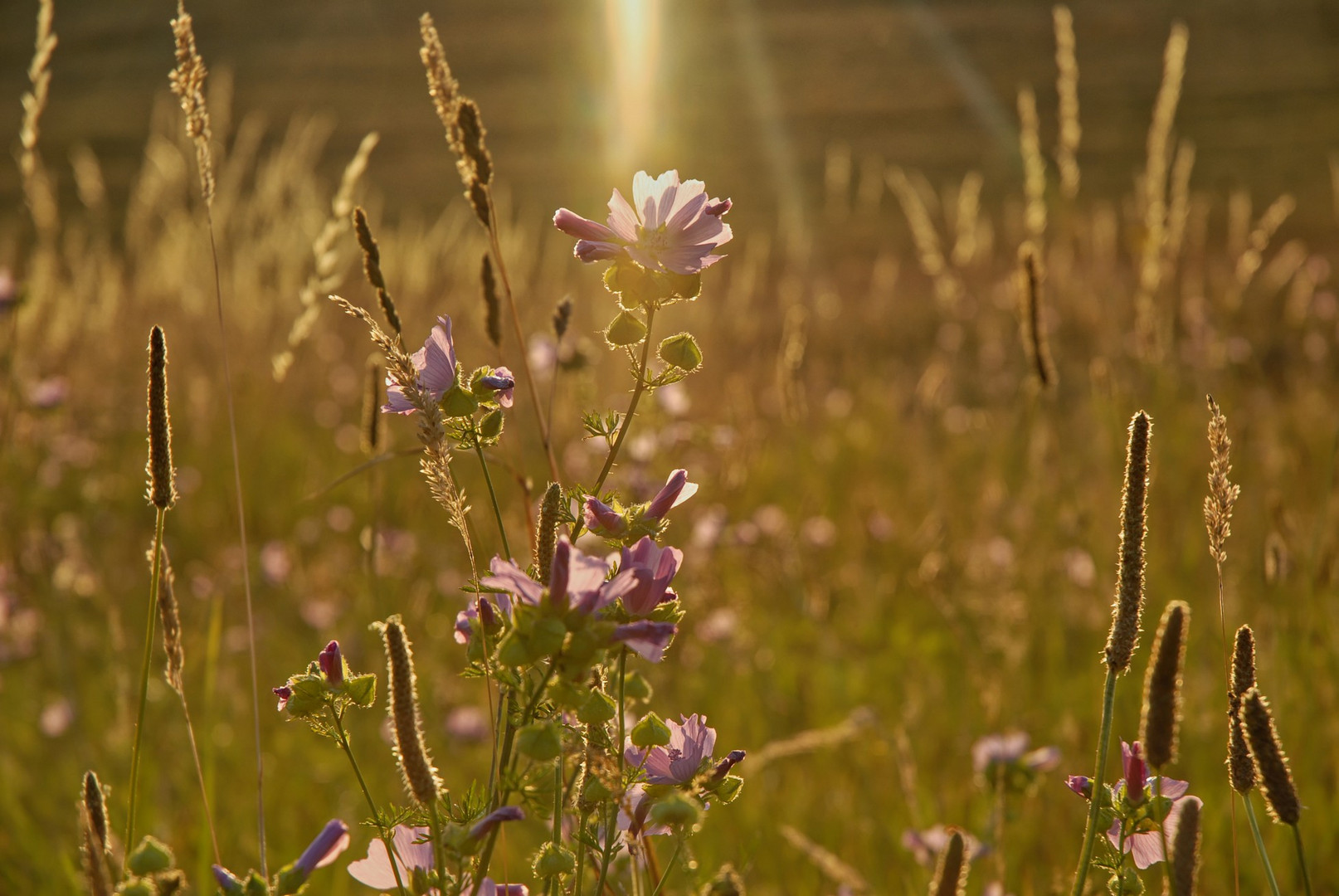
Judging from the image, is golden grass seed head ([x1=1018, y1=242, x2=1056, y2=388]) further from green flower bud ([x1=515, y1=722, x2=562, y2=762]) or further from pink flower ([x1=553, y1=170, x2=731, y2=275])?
green flower bud ([x1=515, y1=722, x2=562, y2=762])

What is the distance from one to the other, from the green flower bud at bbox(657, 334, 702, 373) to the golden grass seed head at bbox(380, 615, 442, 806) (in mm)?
331

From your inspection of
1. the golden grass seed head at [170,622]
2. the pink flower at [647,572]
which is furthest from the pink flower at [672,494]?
the golden grass seed head at [170,622]

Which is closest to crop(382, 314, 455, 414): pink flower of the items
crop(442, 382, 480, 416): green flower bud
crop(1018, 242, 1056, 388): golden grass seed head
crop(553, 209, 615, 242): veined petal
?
crop(442, 382, 480, 416): green flower bud

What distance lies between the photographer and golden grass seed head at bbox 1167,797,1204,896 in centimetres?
76

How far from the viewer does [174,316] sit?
24.1 feet

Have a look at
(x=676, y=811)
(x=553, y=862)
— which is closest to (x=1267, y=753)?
(x=676, y=811)

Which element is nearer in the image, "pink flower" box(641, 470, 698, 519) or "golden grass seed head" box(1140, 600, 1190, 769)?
"golden grass seed head" box(1140, 600, 1190, 769)

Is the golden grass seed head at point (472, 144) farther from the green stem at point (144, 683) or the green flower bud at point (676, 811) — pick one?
the green flower bud at point (676, 811)

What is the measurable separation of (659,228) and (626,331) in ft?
0.32

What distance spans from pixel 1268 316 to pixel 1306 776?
272 inches

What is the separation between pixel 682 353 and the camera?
974 mm

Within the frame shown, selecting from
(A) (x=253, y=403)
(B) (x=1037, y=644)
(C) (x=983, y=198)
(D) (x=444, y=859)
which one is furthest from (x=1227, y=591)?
(C) (x=983, y=198)

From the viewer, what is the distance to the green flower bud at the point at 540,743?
0.77 metres

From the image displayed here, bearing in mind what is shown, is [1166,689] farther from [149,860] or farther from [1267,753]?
[149,860]
